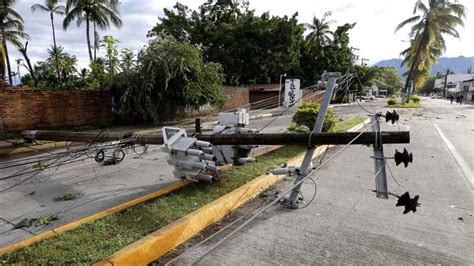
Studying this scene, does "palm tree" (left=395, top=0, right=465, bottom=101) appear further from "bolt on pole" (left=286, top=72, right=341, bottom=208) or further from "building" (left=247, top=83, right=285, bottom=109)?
"bolt on pole" (left=286, top=72, right=341, bottom=208)

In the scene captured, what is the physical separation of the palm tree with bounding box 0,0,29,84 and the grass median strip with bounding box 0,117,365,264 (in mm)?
29569

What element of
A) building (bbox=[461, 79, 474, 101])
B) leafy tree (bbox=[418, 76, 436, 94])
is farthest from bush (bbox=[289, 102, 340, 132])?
leafy tree (bbox=[418, 76, 436, 94])

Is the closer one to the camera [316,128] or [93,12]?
[316,128]

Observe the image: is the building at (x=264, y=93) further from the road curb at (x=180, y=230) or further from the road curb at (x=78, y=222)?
the road curb at (x=78, y=222)

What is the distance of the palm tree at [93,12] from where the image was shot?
2977 centimetres

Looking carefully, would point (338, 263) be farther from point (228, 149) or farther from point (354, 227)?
point (228, 149)

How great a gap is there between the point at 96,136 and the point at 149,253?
4082 millimetres

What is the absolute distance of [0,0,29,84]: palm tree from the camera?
1096 inches

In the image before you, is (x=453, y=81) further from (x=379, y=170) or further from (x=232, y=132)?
(x=379, y=170)

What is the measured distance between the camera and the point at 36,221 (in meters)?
4.12

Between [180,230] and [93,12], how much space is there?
1272 inches

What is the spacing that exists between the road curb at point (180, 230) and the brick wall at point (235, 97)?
61.3 ft

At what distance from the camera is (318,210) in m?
4.55

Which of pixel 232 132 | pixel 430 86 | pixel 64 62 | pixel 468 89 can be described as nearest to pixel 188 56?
pixel 232 132
